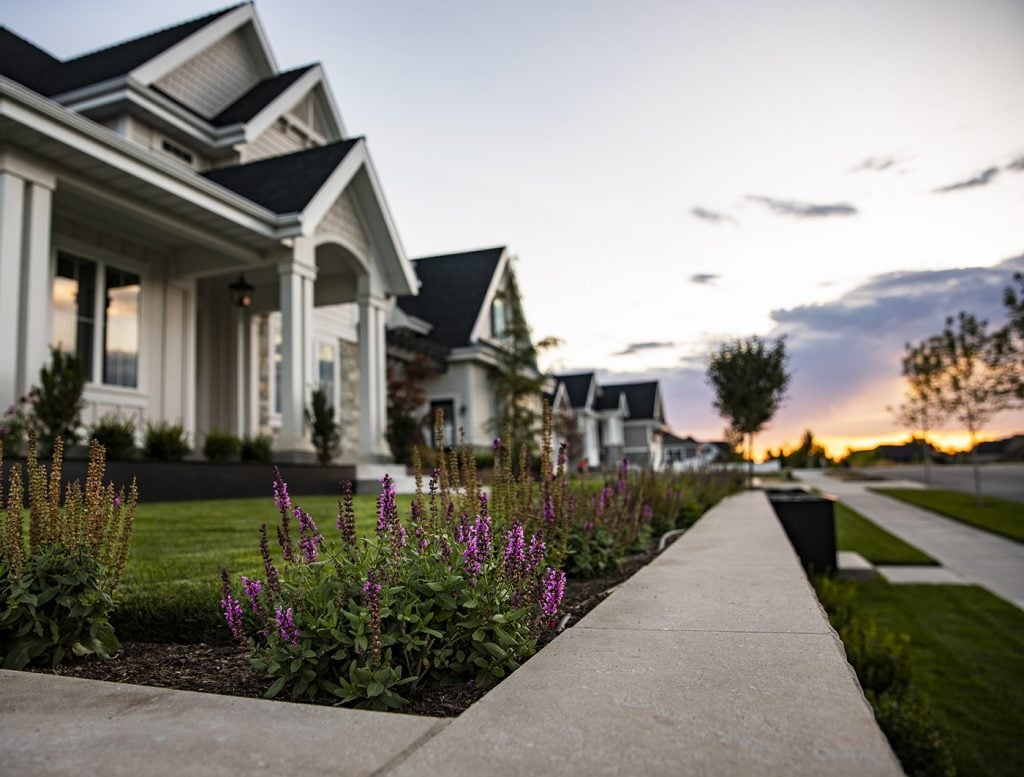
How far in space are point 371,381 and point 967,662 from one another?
9.41 meters

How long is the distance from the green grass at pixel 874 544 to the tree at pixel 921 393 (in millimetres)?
11801

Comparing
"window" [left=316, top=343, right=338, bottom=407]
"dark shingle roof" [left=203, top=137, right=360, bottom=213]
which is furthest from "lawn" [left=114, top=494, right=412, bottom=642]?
"window" [left=316, top=343, right=338, bottom=407]

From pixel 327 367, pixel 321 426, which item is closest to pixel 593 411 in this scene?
pixel 327 367

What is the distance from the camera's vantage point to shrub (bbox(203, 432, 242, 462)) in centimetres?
998

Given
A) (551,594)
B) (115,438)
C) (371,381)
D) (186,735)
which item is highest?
(371,381)

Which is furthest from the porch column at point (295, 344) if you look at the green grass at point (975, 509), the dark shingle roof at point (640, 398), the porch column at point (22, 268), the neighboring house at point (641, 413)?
the neighboring house at point (641, 413)

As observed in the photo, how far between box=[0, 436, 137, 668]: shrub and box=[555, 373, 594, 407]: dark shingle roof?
96.3ft

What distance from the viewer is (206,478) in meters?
9.43

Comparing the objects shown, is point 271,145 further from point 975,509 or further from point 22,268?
point 975,509

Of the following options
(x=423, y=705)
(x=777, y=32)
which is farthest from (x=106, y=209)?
(x=423, y=705)

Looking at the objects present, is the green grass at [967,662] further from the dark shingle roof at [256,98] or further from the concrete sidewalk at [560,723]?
the dark shingle roof at [256,98]

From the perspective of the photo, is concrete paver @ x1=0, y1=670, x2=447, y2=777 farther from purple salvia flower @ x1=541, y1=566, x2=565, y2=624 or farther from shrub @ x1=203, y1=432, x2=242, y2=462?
shrub @ x1=203, y1=432, x2=242, y2=462

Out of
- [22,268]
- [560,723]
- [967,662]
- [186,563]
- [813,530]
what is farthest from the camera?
[813,530]

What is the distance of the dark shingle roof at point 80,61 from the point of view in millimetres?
12414
